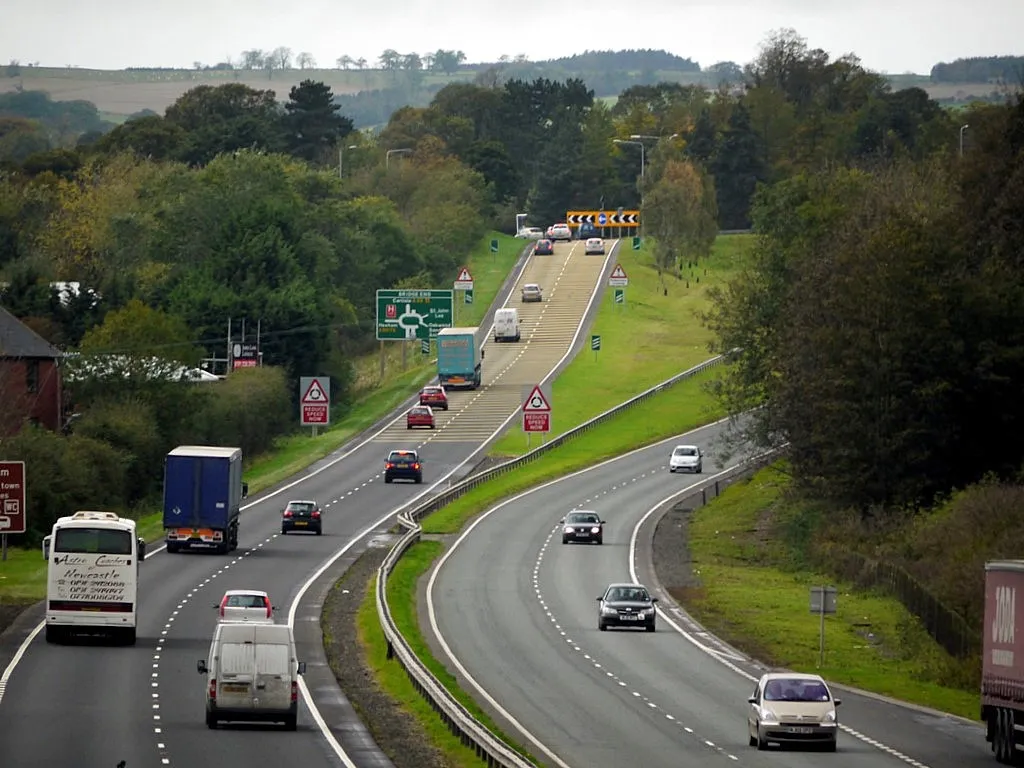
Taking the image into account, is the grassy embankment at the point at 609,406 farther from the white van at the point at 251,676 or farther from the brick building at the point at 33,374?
the brick building at the point at 33,374

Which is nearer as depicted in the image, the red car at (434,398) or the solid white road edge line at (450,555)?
the solid white road edge line at (450,555)

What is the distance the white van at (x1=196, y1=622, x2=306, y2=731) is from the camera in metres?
35.2

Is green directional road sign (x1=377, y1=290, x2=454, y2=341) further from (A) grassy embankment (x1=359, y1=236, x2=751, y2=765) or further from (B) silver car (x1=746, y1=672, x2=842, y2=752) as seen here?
(B) silver car (x1=746, y1=672, x2=842, y2=752)

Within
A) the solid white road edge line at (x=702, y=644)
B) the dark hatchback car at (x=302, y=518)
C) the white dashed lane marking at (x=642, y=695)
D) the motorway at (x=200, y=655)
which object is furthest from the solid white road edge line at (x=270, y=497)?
the solid white road edge line at (x=702, y=644)

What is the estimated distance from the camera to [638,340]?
136500 mm

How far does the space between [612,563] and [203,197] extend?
81.3 metres

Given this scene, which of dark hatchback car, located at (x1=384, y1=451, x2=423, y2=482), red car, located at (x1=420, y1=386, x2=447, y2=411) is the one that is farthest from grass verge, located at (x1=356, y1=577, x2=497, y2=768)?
red car, located at (x1=420, y1=386, x2=447, y2=411)

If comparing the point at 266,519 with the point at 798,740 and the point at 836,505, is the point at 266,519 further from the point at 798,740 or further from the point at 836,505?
the point at 798,740

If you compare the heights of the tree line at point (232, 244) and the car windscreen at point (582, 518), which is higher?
the tree line at point (232, 244)

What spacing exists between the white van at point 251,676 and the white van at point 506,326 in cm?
9988

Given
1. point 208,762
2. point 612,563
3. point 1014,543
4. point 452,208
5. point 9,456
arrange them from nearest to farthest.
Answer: point 208,762 → point 1014,543 → point 612,563 → point 9,456 → point 452,208

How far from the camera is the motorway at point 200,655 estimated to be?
108 ft

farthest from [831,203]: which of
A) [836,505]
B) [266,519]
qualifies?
[266,519]

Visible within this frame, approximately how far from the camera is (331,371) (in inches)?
4855
